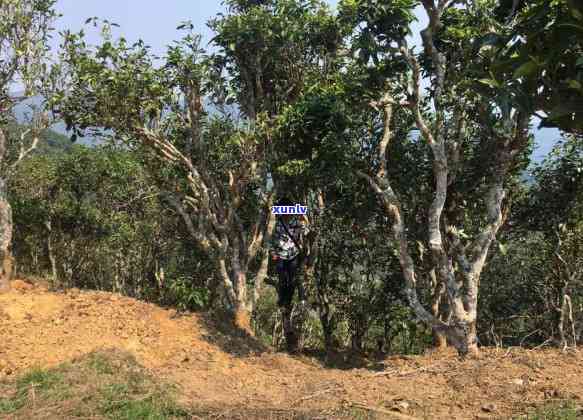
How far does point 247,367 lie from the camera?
7918mm

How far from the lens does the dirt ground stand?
20.0 ft

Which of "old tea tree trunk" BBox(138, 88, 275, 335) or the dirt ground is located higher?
"old tea tree trunk" BBox(138, 88, 275, 335)

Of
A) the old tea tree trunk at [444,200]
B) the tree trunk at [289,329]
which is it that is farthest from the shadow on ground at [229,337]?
the old tea tree trunk at [444,200]

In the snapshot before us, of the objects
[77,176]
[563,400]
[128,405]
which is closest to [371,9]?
[563,400]

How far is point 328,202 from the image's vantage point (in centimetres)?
1024

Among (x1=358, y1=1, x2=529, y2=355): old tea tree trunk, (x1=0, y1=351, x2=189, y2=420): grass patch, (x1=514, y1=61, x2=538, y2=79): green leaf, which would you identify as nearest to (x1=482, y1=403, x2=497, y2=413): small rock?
(x1=358, y1=1, x2=529, y2=355): old tea tree trunk

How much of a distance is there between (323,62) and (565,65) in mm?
5896

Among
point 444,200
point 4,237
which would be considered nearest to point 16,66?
point 4,237

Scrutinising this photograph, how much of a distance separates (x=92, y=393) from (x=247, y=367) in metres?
2.52

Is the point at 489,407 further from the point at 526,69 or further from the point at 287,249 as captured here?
the point at 287,249

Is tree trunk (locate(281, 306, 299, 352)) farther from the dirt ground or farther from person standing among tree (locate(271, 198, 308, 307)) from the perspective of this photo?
the dirt ground

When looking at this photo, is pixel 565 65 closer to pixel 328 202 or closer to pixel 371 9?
pixel 371 9

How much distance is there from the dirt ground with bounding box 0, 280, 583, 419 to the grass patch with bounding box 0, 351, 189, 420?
1.17 ft

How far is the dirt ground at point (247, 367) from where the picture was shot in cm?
609
